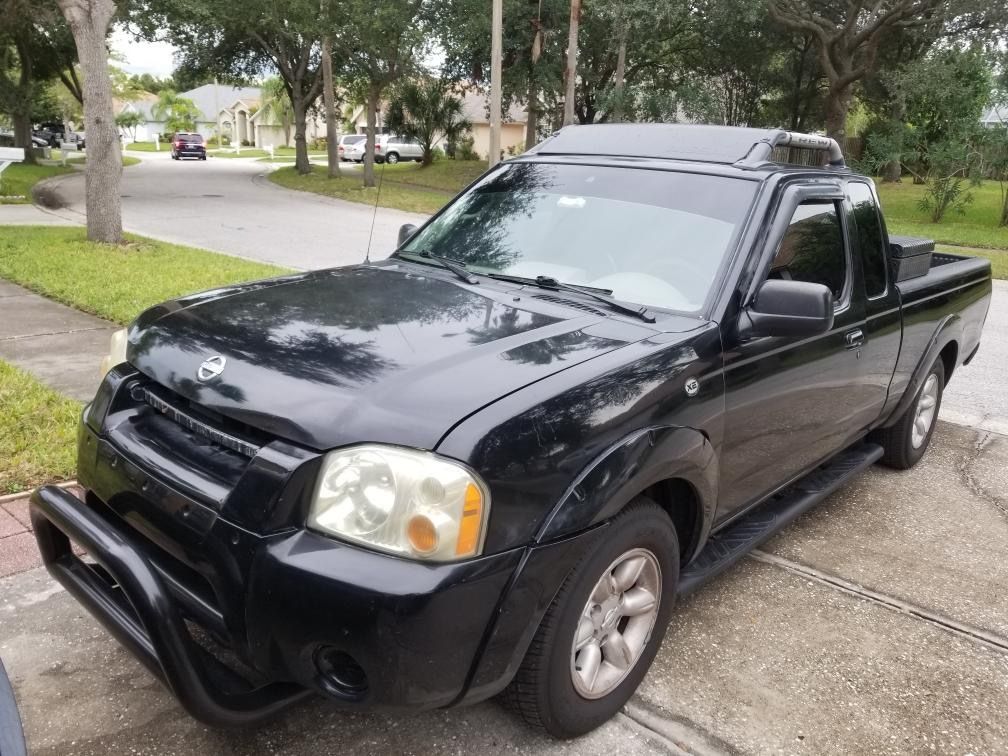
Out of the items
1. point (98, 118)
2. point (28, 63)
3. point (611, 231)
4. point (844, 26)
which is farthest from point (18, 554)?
point (28, 63)

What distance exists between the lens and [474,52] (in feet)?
93.5

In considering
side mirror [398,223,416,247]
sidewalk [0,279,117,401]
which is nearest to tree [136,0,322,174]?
sidewalk [0,279,117,401]

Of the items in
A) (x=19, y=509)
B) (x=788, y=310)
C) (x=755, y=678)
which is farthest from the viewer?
(x=19, y=509)

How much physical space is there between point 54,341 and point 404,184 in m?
25.8

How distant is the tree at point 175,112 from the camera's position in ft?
301

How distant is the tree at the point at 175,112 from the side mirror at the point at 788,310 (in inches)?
3846

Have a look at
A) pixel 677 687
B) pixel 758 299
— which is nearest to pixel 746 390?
pixel 758 299

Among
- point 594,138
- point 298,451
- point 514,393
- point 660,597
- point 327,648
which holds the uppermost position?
point 594,138

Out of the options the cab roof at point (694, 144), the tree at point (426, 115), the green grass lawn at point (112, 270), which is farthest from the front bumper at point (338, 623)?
the tree at point (426, 115)

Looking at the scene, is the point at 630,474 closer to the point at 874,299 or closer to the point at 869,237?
the point at 874,299

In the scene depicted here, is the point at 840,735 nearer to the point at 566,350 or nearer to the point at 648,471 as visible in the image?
the point at 648,471

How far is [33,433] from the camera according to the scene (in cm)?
463

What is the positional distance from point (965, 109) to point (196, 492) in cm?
2368

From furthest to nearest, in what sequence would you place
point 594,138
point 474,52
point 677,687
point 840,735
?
point 474,52 < point 594,138 < point 677,687 < point 840,735
